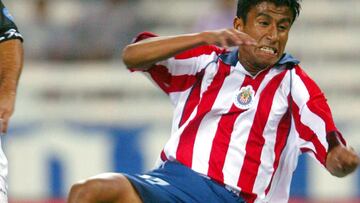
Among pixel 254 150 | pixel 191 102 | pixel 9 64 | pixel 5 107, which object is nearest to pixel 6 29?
pixel 9 64

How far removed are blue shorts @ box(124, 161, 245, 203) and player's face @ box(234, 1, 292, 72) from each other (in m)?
0.61

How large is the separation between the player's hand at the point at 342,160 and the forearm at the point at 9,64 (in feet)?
4.97

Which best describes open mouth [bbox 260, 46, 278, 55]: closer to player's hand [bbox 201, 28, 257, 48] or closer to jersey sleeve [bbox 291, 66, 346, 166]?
jersey sleeve [bbox 291, 66, 346, 166]

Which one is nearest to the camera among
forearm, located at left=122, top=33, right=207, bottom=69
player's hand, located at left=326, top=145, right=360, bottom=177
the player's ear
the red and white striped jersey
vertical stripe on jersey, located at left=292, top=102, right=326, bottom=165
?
player's hand, located at left=326, top=145, right=360, bottom=177

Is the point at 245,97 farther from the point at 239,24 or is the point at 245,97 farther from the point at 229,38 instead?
the point at 229,38

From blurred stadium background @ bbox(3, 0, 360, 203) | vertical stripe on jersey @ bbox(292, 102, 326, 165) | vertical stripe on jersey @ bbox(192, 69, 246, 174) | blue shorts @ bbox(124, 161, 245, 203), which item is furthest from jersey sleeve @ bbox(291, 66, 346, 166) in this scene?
blurred stadium background @ bbox(3, 0, 360, 203)

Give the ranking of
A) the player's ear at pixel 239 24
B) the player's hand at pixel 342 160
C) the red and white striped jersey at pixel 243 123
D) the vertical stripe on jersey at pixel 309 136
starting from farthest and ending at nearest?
1. the player's ear at pixel 239 24
2. the red and white striped jersey at pixel 243 123
3. the vertical stripe on jersey at pixel 309 136
4. the player's hand at pixel 342 160

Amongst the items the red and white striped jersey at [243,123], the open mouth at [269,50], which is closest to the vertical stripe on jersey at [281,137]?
the red and white striped jersey at [243,123]

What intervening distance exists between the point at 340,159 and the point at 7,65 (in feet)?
5.35

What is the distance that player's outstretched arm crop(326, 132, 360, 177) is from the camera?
15.7 feet

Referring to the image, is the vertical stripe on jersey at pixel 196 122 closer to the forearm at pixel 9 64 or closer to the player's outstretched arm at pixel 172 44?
the player's outstretched arm at pixel 172 44

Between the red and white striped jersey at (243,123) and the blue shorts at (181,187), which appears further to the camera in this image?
the red and white striped jersey at (243,123)

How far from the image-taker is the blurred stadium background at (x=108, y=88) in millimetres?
10039

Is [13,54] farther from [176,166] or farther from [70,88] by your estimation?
[70,88]
